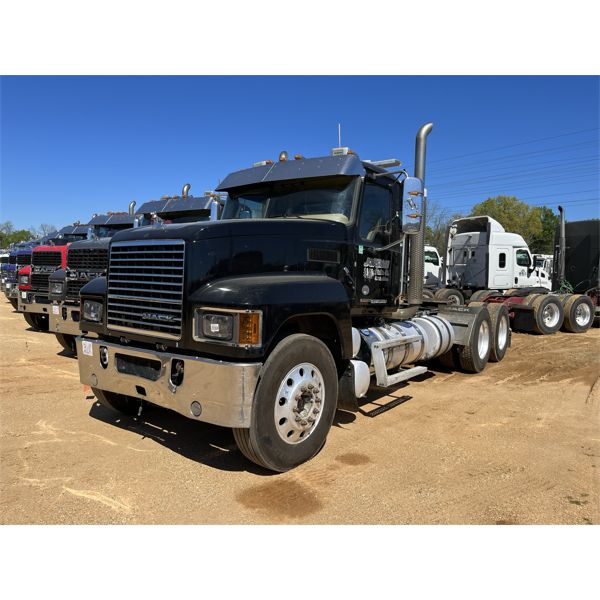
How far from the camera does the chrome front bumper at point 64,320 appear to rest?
302 inches

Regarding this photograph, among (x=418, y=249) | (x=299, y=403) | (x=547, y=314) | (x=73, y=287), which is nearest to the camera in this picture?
(x=299, y=403)

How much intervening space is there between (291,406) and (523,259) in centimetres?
1374

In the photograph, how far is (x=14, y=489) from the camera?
3.54 meters

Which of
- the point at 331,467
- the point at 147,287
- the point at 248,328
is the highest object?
the point at 147,287

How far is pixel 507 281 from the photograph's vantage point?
15.1 metres

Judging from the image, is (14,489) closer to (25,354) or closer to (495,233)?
(25,354)

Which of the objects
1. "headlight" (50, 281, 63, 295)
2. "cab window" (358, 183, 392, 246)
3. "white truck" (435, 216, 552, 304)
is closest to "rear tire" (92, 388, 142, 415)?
"cab window" (358, 183, 392, 246)

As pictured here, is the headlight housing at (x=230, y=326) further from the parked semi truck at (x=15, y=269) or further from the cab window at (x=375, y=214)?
the parked semi truck at (x=15, y=269)

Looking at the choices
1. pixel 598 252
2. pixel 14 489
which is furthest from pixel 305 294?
pixel 598 252

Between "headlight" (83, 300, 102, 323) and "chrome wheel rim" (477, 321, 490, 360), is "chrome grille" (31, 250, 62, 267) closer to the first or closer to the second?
"headlight" (83, 300, 102, 323)

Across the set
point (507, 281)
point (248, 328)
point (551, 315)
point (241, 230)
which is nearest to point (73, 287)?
point (241, 230)

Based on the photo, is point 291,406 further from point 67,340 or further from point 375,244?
point 67,340

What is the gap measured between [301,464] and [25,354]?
689 cm

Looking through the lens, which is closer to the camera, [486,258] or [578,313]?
[578,313]
